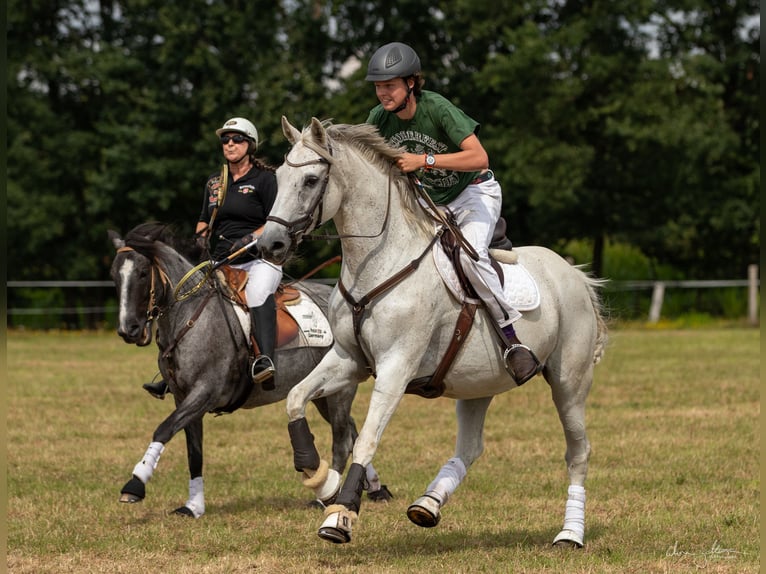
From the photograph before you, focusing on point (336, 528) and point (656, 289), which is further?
point (656, 289)

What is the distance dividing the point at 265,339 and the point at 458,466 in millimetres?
2397

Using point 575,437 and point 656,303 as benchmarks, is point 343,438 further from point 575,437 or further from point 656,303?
point 656,303

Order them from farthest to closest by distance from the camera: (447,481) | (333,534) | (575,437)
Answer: (575,437) → (447,481) → (333,534)

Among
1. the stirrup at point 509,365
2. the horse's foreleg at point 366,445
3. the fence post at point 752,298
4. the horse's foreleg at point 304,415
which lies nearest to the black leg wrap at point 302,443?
the horse's foreleg at point 304,415

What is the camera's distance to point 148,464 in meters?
8.09

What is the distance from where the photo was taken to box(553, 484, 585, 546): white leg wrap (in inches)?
292

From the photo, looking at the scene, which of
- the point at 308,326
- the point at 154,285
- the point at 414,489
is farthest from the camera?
the point at 414,489

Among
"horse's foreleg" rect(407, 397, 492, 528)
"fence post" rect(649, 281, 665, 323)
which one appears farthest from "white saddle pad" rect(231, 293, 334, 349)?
"fence post" rect(649, 281, 665, 323)

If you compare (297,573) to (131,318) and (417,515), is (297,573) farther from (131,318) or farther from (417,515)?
(131,318)

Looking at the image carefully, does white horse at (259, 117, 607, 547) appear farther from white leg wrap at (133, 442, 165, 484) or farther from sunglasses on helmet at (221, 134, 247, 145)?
sunglasses on helmet at (221, 134, 247, 145)

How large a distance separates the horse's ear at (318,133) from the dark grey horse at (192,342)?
2.64 metres

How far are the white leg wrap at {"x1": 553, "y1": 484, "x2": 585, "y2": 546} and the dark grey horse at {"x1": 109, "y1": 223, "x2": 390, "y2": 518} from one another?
1926 millimetres

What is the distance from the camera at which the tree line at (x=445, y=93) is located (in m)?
33.3

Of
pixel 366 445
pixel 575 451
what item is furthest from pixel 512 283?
pixel 366 445
